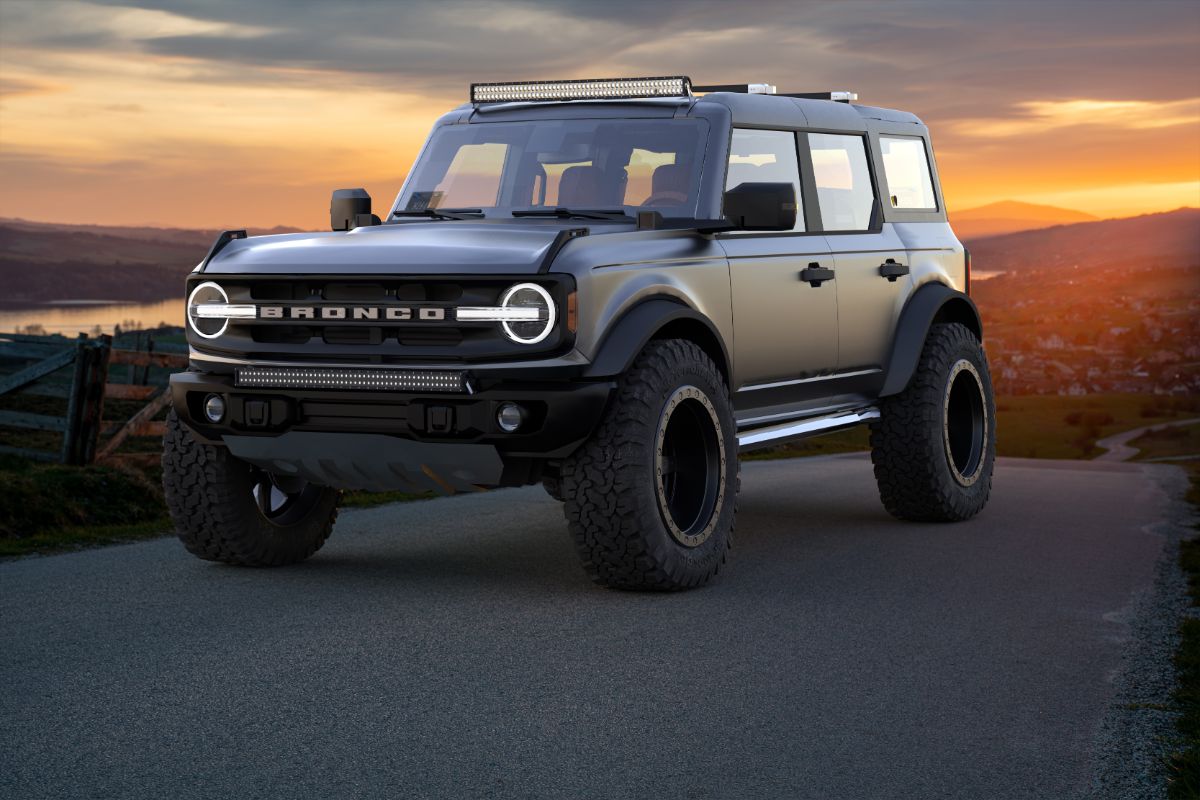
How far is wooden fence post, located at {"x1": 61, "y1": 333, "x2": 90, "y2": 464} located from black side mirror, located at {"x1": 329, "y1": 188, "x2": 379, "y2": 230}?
5.47 meters

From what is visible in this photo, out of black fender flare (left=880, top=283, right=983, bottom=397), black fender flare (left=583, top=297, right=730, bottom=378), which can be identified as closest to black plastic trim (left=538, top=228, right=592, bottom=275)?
black fender flare (left=583, top=297, right=730, bottom=378)

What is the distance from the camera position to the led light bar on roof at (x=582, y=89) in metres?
9.10

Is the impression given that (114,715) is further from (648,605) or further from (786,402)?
(786,402)

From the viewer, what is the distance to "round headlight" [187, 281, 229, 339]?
782 cm

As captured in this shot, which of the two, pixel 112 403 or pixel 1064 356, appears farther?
pixel 1064 356

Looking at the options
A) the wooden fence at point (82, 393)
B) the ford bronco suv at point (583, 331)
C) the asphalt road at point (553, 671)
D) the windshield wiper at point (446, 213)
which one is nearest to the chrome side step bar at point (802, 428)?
the ford bronco suv at point (583, 331)

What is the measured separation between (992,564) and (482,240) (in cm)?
371

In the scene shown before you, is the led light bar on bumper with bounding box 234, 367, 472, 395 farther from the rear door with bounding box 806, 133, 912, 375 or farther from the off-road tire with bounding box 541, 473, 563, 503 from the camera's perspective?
the rear door with bounding box 806, 133, 912, 375

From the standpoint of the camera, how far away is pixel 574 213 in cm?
849

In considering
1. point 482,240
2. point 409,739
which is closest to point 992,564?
point 482,240

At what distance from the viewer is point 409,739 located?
5113mm

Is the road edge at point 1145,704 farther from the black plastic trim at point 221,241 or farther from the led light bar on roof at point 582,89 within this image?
the black plastic trim at point 221,241

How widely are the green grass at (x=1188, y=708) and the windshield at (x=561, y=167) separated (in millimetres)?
3370

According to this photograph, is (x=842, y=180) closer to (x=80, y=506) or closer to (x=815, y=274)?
(x=815, y=274)
